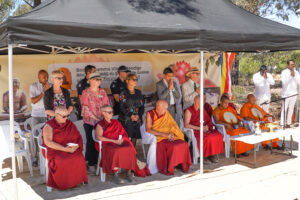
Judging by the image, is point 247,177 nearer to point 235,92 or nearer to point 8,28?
point 8,28

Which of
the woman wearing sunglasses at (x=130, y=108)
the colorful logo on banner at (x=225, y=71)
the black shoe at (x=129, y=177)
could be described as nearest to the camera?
the black shoe at (x=129, y=177)

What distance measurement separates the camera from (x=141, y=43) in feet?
12.7

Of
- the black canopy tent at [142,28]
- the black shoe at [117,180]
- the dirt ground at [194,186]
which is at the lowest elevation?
the dirt ground at [194,186]

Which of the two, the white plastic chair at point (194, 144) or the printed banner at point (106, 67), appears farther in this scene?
the printed banner at point (106, 67)

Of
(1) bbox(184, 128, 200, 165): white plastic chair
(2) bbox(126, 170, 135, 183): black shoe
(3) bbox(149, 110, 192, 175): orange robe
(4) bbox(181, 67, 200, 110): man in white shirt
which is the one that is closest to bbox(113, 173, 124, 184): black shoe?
(2) bbox(126, 170, 135, 183): black shoe

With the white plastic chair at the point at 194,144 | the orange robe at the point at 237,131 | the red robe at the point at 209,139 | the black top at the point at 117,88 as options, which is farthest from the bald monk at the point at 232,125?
the black top at the point at 117,88

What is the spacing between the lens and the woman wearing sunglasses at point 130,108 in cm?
508

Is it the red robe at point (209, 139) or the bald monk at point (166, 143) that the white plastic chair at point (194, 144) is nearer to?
the red robe at point (209, 139)

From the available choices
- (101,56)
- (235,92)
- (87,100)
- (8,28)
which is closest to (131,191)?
(87,100)

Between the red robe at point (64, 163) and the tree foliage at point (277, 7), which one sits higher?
the tree foliage at point (277, 7)

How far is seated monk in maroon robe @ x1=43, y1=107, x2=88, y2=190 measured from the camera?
4.10m

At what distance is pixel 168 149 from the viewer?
4918 mm

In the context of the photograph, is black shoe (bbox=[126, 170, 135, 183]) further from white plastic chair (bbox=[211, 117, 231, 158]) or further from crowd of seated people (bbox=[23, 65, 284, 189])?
white plastic chair (bbox=[211, 117, 231, 158])

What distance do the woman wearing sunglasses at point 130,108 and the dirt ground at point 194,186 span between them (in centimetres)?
80
